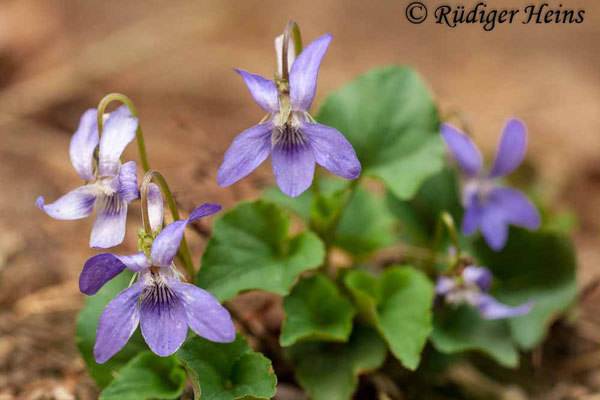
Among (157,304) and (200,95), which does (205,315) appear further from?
(200,95)

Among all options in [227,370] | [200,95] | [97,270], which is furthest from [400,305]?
[200,95]

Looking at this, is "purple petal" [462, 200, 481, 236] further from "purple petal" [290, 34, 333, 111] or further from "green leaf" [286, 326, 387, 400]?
"purple petal" [290, 34, 333, 111]

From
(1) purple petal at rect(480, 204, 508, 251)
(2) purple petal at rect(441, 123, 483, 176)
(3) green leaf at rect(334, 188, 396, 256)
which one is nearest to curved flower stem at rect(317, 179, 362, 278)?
(3) green leaf at rect(334, 188, 396, 256)

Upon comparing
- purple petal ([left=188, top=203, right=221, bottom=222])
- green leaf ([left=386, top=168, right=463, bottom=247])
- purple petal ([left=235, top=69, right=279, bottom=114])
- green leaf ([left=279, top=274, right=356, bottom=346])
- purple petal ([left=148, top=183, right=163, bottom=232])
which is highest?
purple petal ([left=235, top=69, right=279, bottom=114])

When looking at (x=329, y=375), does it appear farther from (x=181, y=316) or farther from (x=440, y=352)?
(x=181, y=316)

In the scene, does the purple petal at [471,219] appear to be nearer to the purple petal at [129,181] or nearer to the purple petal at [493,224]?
the purple petal at [493,224]

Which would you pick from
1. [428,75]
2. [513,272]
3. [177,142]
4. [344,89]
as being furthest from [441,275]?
[428,75]
